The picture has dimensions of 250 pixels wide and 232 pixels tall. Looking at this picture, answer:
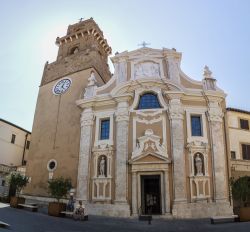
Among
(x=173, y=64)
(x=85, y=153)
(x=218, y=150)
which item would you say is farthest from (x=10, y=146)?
(x=218, y=150)

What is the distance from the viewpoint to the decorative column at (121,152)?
701 inches

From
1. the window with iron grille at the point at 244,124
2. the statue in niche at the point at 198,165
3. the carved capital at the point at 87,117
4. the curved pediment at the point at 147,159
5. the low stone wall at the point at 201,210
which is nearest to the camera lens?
the low stone wall at the point at 201,210

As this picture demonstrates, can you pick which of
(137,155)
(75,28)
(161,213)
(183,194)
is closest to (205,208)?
(183,194)

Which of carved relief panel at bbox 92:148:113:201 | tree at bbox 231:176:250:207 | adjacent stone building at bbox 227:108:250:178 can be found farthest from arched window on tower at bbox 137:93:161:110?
adjacent stone building at bbox 227:108:250:178

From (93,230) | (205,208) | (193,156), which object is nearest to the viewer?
(93,230)

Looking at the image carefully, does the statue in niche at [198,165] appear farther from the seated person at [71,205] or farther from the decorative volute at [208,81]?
the seated person at [71,205]

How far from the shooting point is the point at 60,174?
20.8m

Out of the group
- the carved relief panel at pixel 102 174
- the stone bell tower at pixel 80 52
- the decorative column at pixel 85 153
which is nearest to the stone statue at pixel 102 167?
the carved relief panel at pixel 102 174

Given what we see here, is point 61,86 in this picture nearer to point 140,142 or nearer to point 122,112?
point 122,112

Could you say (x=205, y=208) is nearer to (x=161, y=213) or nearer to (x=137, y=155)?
(x=161, y=213)

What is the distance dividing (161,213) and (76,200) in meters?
5.76

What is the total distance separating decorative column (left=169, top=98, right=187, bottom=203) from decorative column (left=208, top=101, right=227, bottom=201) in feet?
6.64

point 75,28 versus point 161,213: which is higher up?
point 75,28

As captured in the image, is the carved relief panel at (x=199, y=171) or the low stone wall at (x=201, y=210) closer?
the low stone wall at (x=201, y=210)
